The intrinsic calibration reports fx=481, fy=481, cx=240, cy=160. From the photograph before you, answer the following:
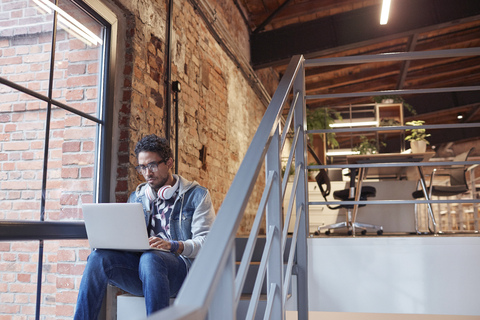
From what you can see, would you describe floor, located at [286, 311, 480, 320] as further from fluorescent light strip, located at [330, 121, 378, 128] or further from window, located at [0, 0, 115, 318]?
fluorescent light strip, located at [330, 121, 378, 128]

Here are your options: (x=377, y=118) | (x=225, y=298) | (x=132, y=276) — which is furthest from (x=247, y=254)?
(x=377, y=118)

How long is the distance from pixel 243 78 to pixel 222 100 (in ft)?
3.34

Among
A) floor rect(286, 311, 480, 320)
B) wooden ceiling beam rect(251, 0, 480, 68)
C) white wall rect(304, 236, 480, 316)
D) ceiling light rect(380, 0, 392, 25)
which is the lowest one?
floor rect(286, 311, 480, 320)

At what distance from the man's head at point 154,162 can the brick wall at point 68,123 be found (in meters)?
0.42

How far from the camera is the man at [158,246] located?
1844mm

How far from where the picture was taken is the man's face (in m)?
2.29

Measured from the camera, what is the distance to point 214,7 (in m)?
4.48

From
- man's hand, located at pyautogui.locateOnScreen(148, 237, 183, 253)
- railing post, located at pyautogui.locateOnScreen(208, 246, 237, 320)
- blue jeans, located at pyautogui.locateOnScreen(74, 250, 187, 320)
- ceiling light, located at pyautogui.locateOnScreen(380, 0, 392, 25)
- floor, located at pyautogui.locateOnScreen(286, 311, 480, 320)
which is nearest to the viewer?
railing post, located at pyautogui.locateOnScreen(208, 246, 237, 320)

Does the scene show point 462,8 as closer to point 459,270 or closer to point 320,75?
point 320,75

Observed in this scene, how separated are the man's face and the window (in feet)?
1.40

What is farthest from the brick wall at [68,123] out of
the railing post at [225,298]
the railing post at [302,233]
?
the railing post at [225,298]

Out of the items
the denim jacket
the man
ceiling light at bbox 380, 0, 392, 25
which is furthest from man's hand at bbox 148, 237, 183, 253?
ceiling light at bbox 380, 0, 392, 25

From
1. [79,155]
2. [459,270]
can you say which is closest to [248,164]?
[459,270]

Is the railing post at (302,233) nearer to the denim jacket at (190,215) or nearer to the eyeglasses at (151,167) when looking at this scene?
the denim jacket at (190,215)
